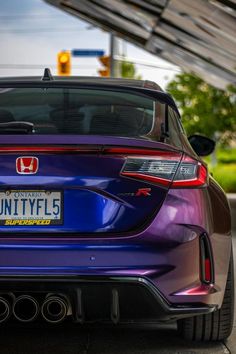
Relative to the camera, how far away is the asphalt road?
16.6 feet

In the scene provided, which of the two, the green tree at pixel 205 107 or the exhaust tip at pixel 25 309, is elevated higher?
the green tree at pixel 205 107

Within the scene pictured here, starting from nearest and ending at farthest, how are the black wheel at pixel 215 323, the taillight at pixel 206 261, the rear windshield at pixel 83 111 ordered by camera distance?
the taillight at pixel 206 261 < the rear windshield at pixel 83 111 < the black wheel at pixel 215 323

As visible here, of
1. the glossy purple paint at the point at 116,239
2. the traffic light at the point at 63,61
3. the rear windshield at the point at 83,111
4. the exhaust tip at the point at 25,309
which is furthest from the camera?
the traffic light at the point at 63,61

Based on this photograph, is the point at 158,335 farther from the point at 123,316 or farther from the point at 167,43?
the point at 167,43

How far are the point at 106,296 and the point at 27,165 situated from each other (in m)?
0.73

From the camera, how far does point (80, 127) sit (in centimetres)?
516

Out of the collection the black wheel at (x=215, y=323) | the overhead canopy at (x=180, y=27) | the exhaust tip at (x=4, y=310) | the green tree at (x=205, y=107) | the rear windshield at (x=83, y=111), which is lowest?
the black wheel at (x=215, y=323)

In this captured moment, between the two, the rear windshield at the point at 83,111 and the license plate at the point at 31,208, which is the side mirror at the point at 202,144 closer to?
the rear windshield at the point at 83,111

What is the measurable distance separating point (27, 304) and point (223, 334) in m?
1.14

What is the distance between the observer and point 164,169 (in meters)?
4.52

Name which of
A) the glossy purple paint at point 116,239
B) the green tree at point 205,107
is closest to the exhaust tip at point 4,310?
the glossy purple paint at point 116,239

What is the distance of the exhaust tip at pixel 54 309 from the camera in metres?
4.63

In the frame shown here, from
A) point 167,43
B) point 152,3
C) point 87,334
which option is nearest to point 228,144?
point 167,43

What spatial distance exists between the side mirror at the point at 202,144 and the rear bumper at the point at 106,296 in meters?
1.66
